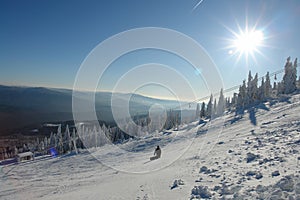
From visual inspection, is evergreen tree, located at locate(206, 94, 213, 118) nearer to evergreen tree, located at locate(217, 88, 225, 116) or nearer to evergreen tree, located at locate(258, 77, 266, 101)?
evergreen tree, located at locate(217, 88, 225, 116)

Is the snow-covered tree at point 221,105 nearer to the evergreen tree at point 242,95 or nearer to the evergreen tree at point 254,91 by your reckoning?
the evergreen tree at point 242,95

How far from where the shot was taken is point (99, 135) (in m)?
82.9

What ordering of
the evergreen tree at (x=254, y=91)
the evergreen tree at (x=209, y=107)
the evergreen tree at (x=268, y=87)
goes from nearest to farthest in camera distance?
the evergreen tree at (x=268, y=87) → the evergreen tree at (x=254, y=91) → the evergreen tree at (x=209, y=107)

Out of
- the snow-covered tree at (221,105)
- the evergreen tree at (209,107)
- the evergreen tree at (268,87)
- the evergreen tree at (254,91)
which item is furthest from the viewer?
the evergreen tree at (209,107)

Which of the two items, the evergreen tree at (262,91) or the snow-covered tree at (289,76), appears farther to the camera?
the evergreen tree at (262,91)

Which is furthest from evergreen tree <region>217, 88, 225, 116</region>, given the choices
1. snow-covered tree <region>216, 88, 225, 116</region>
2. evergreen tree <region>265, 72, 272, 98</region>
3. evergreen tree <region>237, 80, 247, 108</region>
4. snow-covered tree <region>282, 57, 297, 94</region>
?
snow-covered tree <region>282, 57, 297, 94</region>

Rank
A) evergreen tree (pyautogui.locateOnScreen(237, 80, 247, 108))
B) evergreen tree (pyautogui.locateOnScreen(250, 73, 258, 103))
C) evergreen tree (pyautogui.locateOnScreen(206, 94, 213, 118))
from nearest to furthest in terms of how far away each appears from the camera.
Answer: evergreen tree (pyautogui.locateOnScreen(250, 73, 258, 103)), evergreen tree (pyautogui.locateOnScreen(237, 80, 247, 108)), evergreen tree (pyautogui.locateOnScreen(206, 94, 213, 118))

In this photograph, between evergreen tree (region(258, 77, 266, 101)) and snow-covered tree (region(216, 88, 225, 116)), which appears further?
snow-covered tree (region(216, 88, 225, 116))

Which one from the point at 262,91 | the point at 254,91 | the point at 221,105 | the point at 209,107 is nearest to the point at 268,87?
the point at 262,91

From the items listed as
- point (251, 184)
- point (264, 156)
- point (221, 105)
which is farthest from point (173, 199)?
point (221, 105)

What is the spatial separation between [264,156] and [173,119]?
78.1 metres

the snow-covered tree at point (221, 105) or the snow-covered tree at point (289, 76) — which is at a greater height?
the snow-covered tree at point (289, 76)

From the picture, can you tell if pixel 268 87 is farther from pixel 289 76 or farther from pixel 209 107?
pixel 209 107

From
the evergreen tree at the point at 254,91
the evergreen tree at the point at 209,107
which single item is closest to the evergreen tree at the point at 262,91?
the evergreen tree at the point at 254,91
